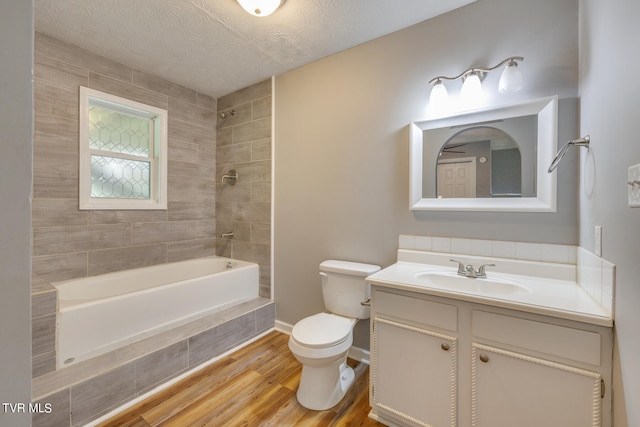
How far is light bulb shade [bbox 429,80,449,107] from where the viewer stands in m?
1.74

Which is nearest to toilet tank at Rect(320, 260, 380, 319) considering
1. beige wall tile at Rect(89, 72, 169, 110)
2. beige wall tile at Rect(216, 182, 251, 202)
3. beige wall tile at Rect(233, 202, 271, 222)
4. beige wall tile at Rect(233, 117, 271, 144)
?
beige wall tile at Rect(233, 202, 271, 222)

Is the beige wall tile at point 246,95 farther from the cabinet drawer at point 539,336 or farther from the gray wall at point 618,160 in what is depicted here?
the cabinet drawer at point 539,336

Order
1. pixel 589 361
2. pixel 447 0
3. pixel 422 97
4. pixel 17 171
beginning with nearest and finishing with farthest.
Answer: pixel 17 171, pixel 589 361, pixel 447 0, pixel 422 97

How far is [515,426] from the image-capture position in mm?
1139

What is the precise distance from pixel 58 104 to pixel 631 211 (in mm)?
3412

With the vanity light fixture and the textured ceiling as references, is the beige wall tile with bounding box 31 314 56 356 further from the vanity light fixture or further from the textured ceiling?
the vanity light fixture

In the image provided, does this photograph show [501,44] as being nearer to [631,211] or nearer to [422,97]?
[422,97]

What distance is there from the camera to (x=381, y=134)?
2.03 meters

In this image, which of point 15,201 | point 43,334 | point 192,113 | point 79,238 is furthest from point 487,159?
point 79,238

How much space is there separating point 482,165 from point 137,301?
252cm

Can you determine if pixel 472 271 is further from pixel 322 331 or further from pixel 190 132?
pixel 190 132

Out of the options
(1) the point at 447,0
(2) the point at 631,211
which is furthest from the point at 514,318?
(1) the point at 447,0

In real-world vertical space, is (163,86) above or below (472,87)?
above

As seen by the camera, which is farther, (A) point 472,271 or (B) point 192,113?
(B) point 192,113
